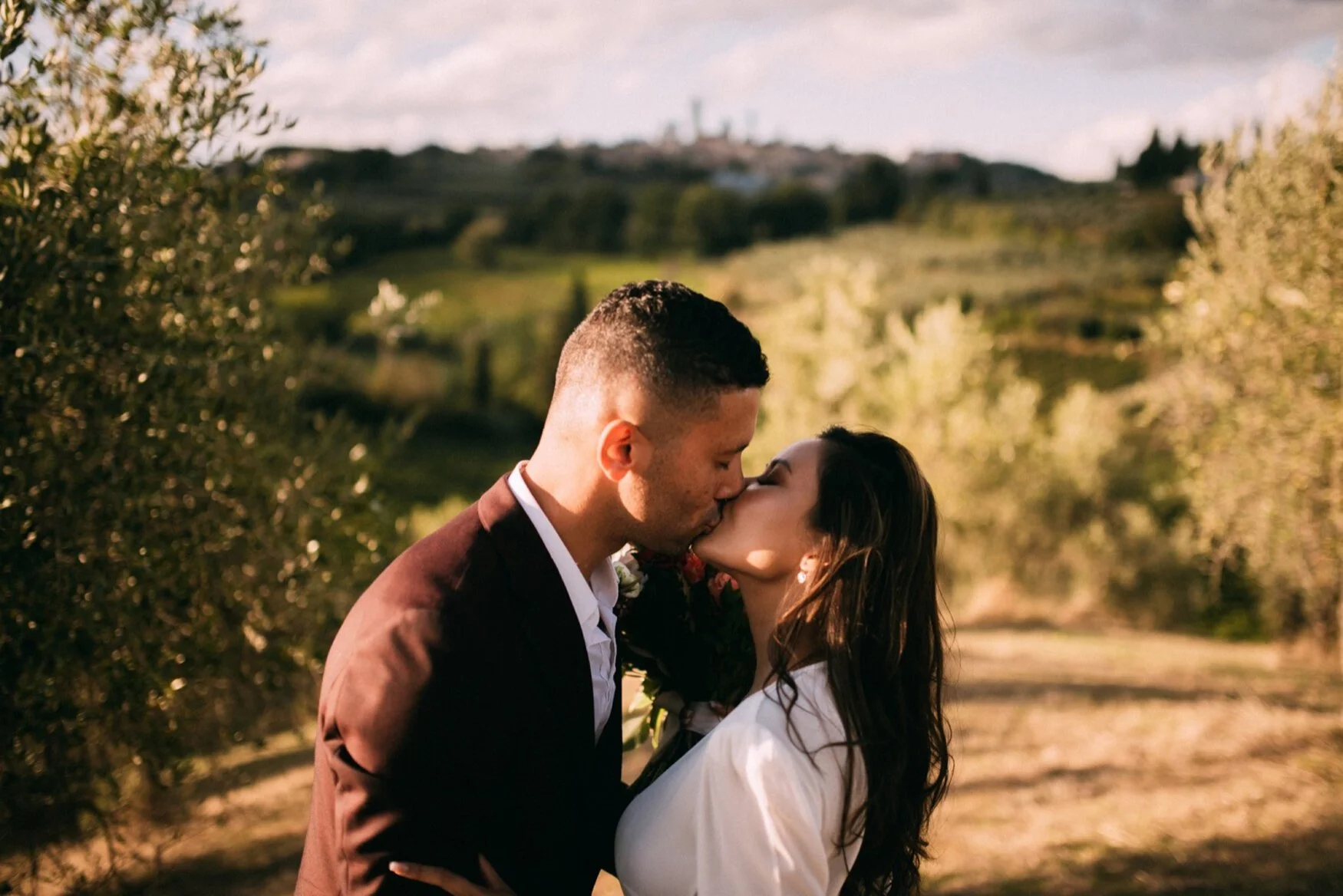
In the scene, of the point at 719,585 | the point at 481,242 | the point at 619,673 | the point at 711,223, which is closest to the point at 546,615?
the point at 619,673

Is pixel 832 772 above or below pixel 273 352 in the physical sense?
below

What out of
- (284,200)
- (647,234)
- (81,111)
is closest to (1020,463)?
(284,200)

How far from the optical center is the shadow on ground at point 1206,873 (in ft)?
22.4

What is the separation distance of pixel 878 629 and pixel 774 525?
0.49 metres

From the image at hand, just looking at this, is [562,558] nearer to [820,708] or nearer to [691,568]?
[820,708]

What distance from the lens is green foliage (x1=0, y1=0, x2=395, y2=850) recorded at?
454 cm

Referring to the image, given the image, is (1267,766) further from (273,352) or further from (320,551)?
(273,352)

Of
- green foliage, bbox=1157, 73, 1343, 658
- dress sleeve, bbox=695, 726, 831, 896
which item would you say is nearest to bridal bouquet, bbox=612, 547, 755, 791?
dress sleeve, bbox=695, 726, 831, 896

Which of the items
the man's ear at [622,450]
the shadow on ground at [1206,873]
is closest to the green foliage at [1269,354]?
the shadow on ground at [1206,873]

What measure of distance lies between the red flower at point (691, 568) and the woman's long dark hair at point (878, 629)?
636 mm

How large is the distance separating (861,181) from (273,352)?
64088mm

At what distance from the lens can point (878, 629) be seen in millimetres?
3400

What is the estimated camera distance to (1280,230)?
9070mm

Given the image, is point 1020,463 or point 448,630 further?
point 1020,463
